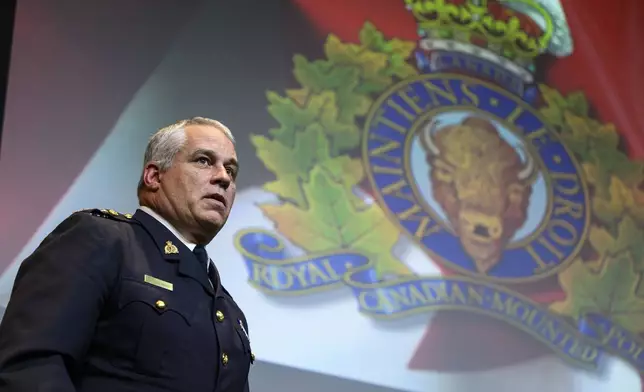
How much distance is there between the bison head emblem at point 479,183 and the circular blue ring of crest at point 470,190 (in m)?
0.02

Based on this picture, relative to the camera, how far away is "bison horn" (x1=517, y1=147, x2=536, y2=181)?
114 inches

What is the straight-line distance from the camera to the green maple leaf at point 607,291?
111 inches

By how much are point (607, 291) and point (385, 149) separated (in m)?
0.94

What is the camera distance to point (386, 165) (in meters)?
2.72

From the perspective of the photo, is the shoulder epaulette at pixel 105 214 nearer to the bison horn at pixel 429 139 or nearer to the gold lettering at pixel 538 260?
the bison horn at pixel 429 139

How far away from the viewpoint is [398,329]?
2512mm

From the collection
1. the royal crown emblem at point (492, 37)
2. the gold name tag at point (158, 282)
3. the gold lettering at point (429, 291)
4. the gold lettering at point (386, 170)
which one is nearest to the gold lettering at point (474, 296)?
the gold lettering at point (429, 291)

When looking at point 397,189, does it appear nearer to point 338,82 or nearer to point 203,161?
point 338,82

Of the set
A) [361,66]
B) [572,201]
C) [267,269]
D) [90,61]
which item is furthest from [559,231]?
[90,61]

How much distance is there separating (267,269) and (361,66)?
837 millimetres

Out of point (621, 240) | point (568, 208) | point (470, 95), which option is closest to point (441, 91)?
point (470, 95)

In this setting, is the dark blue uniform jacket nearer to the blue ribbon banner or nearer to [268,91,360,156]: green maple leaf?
the blue ribbon banner

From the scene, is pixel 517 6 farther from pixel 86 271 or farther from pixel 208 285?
pixel 86 271

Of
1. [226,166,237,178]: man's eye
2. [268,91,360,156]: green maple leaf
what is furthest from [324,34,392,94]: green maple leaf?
[226,166,237,178]: man's eye
